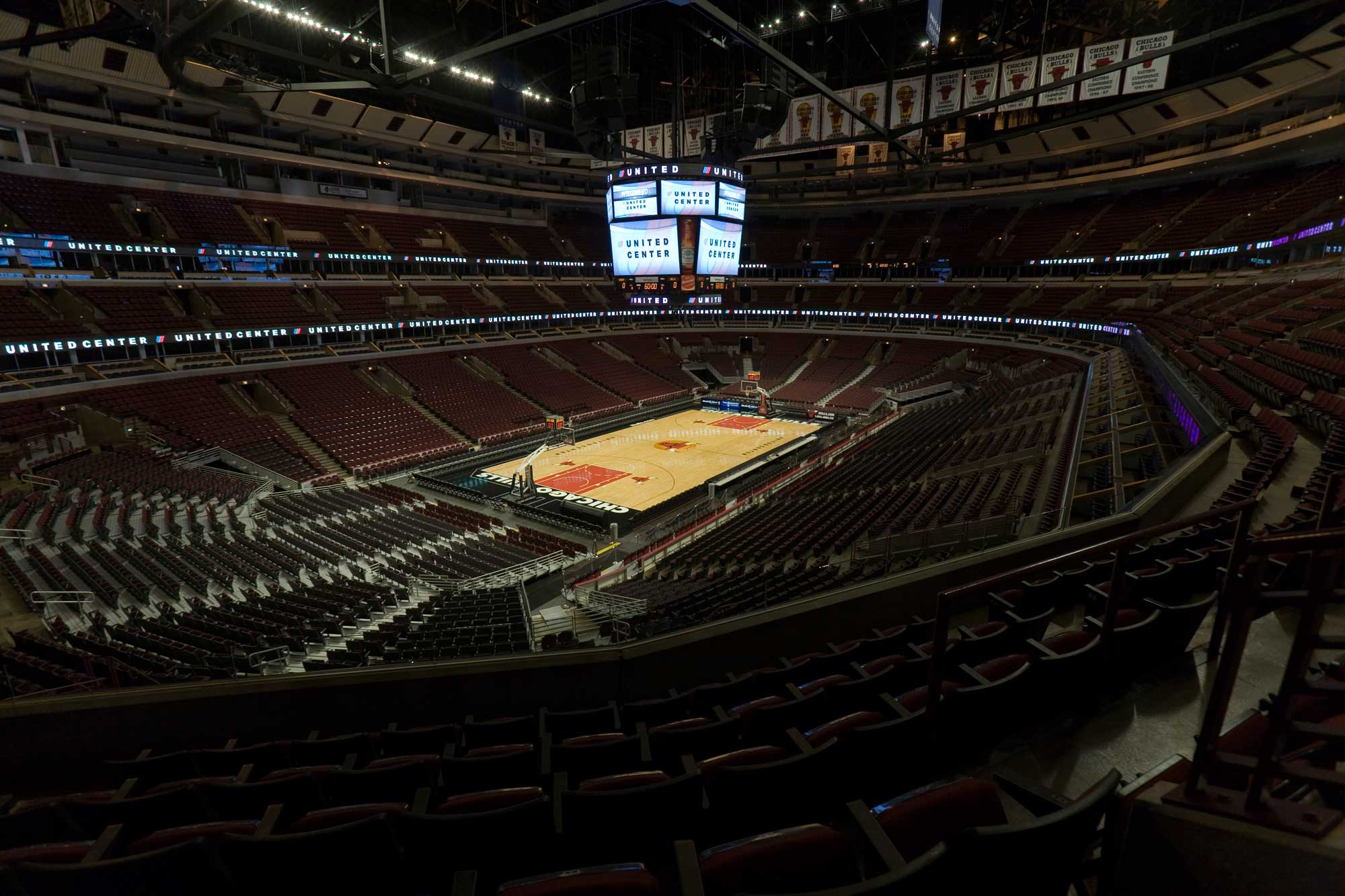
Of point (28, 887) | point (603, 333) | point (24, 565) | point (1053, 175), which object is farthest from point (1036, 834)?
point (1053, 175)

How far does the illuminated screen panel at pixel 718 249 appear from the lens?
69.1 feet

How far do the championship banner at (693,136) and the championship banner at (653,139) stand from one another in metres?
1.20

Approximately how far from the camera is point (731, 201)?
840 inches

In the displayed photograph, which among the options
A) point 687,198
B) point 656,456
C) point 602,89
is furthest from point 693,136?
point 602,89

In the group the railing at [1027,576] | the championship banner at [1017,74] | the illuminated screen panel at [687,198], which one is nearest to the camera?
the railing at [1027,576]

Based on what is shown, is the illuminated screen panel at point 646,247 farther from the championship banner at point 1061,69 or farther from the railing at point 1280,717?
the railing at point 1280,717

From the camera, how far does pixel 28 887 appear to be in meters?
2.24

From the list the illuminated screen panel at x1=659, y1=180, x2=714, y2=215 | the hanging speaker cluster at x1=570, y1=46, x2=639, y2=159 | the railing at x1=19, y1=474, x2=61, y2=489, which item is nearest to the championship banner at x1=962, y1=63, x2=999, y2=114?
the illuminated screen panel at x1=659, y1=180, x2=714, y2=215

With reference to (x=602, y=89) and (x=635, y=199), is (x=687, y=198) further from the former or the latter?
(x=602, y=89)

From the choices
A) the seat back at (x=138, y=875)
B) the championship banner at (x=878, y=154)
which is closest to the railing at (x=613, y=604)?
the seat back at (x=138, y=875)

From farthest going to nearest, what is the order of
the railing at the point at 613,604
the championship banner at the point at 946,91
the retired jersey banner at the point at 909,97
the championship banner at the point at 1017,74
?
the retired jersey banner at the point at 909,97, the championship banner at the point at 1017,74, the championship banner at the point at 946,91, the railing at the point at 613,604

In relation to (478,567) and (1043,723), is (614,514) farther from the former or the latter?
(1043,723)

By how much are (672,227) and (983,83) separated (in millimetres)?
12706

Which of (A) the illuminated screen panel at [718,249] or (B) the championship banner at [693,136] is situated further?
(B) the championship banner at [693,136]
